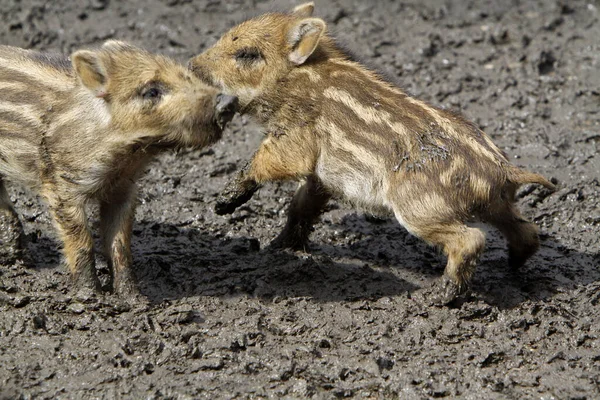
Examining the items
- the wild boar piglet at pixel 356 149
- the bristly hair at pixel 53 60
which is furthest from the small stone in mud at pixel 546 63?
the bristly hair at pixel 53 60

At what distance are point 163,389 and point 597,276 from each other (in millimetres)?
2965

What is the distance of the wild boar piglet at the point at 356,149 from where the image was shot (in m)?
5.43

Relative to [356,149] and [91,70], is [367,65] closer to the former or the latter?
[356,149]

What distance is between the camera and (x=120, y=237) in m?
Answer: 5.60

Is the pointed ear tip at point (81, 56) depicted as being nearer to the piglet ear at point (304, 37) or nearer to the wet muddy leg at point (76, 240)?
the wet muddy leg at point (76, 240)

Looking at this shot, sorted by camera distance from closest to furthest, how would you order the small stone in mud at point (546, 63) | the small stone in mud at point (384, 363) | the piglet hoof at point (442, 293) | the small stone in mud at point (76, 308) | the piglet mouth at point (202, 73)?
the small stone in mud at point (384, 363)
the small stone in mud at point (76, 308)
the piglet hoof at point (442, 293)
the piglet mouth at point (202, 73)
the small stone in mud at point (546, 63)

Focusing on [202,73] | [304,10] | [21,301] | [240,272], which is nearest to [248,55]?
[202,73]

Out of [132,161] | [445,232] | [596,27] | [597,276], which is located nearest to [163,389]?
[132,161]

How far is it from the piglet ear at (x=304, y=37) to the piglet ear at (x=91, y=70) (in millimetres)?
1330

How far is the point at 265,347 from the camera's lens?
5172 millimetres

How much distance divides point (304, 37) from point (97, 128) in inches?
58.8

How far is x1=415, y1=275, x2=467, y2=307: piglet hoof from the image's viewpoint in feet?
18.1

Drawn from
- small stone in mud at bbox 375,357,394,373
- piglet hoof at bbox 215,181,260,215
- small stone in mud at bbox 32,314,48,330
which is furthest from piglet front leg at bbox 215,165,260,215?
small stone in mud at bbox 375,357,394,373

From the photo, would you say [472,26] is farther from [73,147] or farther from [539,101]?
[73,147]
